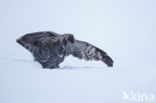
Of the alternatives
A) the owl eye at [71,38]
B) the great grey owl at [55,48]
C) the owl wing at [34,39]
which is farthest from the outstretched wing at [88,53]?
the owl wing at [34,39]

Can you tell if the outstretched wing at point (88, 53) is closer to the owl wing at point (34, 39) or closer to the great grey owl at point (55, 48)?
the great grey owl at point (55, 48)

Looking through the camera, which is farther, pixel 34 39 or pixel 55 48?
pixel 34 39

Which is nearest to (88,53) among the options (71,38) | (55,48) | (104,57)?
(104,57)

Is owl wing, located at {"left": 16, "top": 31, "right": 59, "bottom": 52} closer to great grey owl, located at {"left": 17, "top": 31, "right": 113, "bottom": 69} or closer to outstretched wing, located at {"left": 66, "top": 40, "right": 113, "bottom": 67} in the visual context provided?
great grey owl, located at {"left": 17, "top": 31, "right": 113, "bottom": 69}

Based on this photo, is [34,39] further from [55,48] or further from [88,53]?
[88,53]

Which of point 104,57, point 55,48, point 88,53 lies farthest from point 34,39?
point 104,57

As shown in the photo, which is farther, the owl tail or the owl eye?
the owl tail

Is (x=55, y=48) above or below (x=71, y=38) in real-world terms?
below

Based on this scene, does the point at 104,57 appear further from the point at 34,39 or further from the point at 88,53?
the point at 34,39

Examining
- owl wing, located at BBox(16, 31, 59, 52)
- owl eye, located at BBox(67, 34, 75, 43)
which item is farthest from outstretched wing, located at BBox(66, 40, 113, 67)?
owl wing, located at BBox(16, 31, 59, 52)
